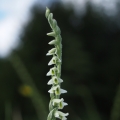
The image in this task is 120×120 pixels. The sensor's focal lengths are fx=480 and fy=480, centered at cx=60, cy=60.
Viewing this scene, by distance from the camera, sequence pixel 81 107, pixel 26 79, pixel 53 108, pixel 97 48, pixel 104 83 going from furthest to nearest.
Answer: pixel 97 48 → pixel 104 83 → pixel 81 107 → pixel 26 79 → pixel 53 108

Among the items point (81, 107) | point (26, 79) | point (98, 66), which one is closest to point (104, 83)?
point (98, 66)

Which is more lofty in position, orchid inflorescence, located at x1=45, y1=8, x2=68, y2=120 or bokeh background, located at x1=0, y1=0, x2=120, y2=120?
bokeh background, located at x1=0, y1=0, x2=120, y2=120

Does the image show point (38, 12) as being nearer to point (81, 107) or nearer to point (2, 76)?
point (2, 76)

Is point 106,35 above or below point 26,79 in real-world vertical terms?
above

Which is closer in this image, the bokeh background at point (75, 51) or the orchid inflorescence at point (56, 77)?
the orchid inflorescence at point (56, 77)

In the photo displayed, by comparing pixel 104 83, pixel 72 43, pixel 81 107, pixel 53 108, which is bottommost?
pixel 53 108

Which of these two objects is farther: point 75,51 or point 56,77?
point 75,51

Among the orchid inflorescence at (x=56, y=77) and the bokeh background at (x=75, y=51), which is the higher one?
the bokeh background at (x=75, y=51)

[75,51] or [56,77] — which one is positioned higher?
[75,51]

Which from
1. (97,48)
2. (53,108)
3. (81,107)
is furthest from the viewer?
(97,48)

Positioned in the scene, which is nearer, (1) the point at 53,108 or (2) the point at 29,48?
(1) the point at 53,108

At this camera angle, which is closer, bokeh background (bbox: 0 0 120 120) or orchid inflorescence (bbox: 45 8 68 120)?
orchid inflorescence (bbox: 45 8 68 120)
